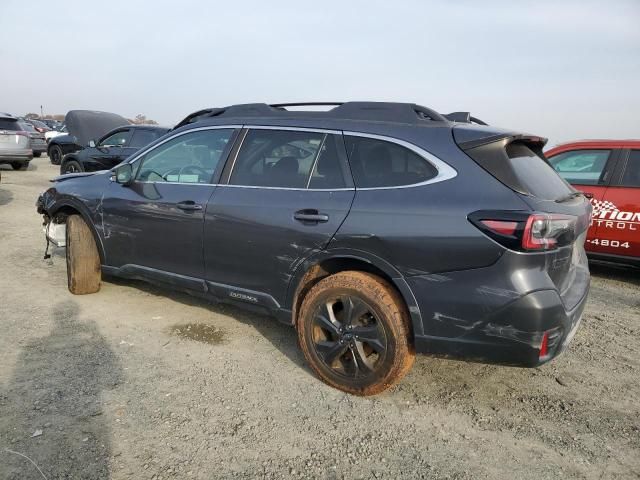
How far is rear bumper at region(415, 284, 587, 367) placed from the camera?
7.95 ft

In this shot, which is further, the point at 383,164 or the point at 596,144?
the point at 596,144

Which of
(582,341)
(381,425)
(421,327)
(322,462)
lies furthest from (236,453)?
(582,341)

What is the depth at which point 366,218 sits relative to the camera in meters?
2.78

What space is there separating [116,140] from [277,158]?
27.7 feet

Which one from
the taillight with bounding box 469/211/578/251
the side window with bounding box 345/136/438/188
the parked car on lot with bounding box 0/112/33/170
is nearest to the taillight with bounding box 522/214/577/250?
the taillight with bounding box 469/211/578/251

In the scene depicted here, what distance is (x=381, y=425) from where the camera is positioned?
271 cm

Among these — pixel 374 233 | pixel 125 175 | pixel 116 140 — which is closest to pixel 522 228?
pixel 374 233

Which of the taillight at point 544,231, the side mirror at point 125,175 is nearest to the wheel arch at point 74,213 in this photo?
the side mirror at point 125,175

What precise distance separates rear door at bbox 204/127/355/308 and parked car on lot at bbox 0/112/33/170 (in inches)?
480

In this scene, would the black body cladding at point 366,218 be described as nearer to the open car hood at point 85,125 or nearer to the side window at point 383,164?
the side window at point 383,164

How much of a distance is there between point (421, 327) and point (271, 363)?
1.21m

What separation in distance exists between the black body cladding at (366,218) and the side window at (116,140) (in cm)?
696

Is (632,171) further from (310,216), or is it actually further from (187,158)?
(187,158)

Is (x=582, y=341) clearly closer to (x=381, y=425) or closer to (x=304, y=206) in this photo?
(x=381, y=425)
